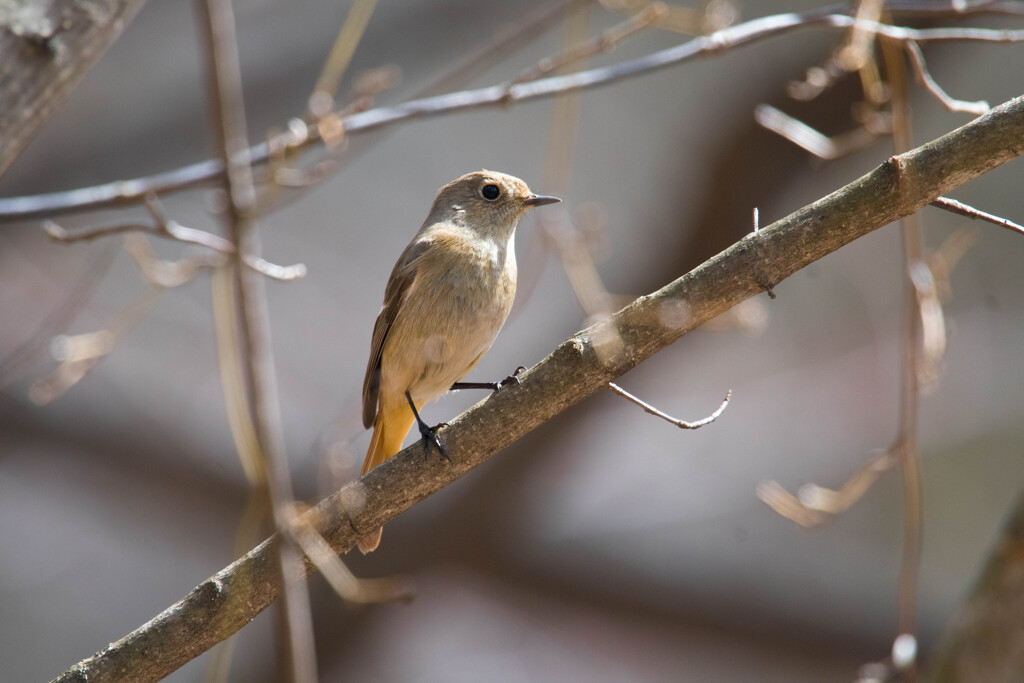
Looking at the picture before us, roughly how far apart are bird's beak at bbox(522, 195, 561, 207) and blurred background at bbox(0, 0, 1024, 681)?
7.59 feet

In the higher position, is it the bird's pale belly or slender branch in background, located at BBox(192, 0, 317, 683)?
the bird's pale belly

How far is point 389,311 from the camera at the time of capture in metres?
3.36

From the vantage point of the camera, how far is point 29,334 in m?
5.83

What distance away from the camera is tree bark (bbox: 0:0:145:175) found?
2273 millimetres

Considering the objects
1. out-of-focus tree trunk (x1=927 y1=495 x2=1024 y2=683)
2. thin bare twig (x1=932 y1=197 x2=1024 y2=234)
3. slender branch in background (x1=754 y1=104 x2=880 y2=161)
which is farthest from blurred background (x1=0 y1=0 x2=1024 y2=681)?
thin bare twig (x1=932 y1=197 x2=1024 y2=234)

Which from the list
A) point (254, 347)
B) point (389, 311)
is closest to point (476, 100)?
point (389, 311)

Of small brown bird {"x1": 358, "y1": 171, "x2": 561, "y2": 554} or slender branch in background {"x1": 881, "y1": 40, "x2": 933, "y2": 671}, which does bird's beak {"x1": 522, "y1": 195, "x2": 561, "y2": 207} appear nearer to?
small brown bird {"x1": 358, "y1": 171, "x2": 561, "y2": 554}

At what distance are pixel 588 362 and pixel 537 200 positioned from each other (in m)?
1.66

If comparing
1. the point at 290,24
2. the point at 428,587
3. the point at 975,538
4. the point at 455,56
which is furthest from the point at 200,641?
the point at 975,538

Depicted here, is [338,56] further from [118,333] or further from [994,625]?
[994,625]

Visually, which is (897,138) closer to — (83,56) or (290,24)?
(83,56)

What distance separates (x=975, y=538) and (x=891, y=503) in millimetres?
609

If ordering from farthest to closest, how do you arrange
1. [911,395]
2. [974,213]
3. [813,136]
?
[813,136] < [911,395] < [974,213]

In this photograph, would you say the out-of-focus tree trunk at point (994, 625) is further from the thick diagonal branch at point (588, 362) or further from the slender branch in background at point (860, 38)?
the slender branch in background at point (860, 38)
